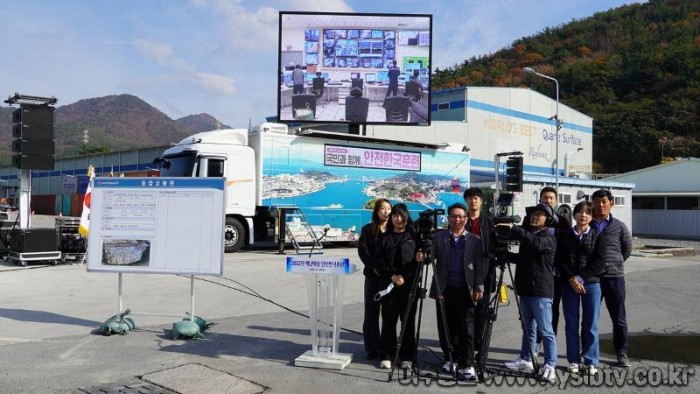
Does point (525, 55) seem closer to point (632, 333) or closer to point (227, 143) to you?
point (227, 143)

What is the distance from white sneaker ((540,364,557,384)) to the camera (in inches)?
229

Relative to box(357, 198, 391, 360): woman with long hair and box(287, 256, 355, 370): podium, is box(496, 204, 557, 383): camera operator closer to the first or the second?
box(357, 198, 391, 360): woman with long hair

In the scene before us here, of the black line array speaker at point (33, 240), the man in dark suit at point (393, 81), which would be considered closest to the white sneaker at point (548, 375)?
the black line array speaker at point (33, 240)

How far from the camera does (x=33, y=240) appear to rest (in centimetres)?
1412

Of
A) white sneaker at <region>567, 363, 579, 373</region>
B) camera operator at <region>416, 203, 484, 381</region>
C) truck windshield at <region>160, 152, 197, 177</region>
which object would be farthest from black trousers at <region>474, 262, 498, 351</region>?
truck windshield at <region>160, 152, 197, 177</region>

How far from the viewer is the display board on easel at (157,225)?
774 centimetres

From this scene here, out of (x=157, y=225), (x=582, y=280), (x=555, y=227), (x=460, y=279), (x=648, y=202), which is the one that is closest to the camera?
(x=460, y=279)

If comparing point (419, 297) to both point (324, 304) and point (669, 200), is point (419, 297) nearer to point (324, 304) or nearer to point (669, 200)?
point (324, 304)

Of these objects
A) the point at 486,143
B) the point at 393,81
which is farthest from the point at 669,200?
the point at 393,81

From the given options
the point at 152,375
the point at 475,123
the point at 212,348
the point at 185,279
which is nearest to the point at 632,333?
the point at 212,348

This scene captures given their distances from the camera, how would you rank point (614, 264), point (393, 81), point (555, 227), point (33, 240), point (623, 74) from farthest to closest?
point (623, 74), point (393, 81), point (33, 240), point (555, 227), point (614, 264)

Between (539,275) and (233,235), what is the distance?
13119 mm

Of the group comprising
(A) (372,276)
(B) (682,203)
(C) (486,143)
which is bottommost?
(A) (372,276)

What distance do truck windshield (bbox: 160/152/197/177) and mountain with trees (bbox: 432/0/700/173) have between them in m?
55.4
